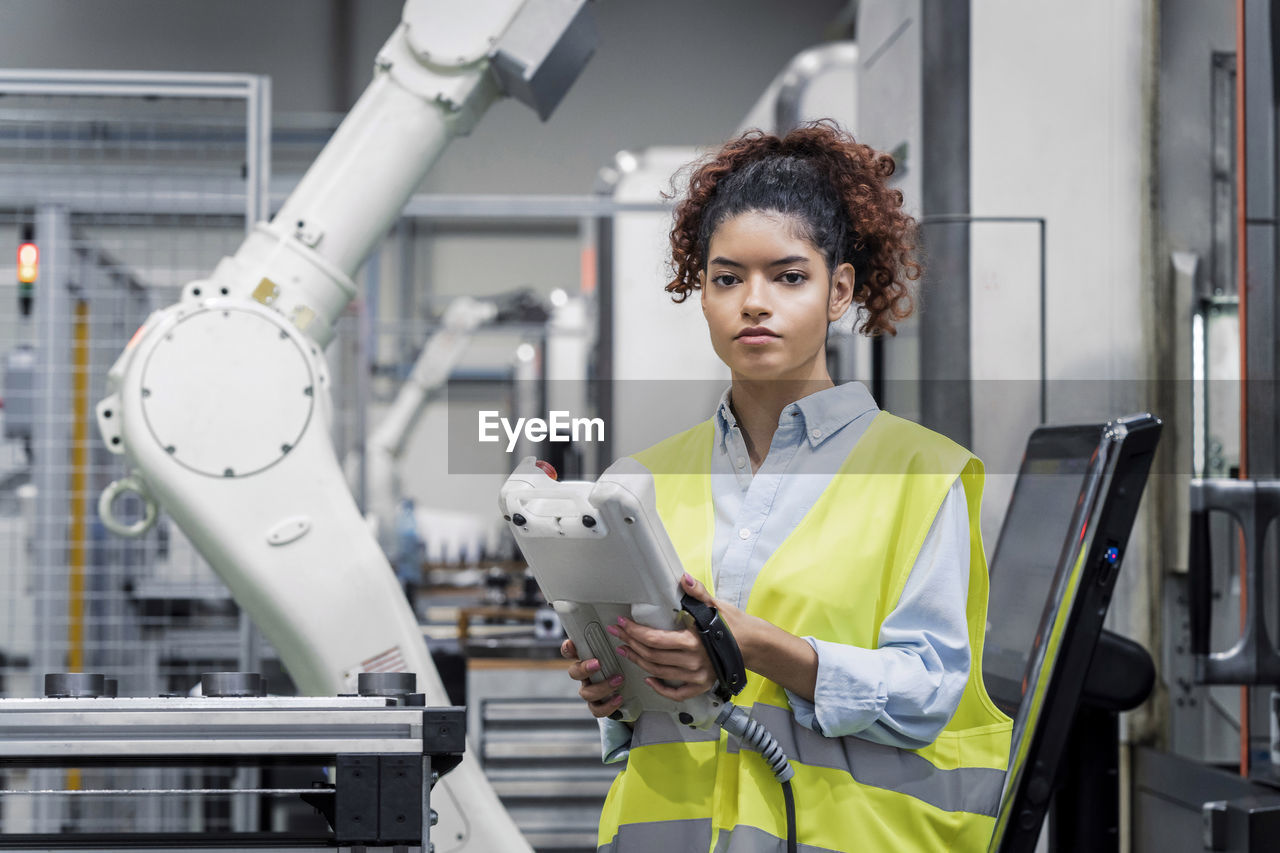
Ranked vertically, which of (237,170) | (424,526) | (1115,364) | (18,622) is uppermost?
(237,170)

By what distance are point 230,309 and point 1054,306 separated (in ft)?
4.67

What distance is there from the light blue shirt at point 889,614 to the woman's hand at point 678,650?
9 centimetres

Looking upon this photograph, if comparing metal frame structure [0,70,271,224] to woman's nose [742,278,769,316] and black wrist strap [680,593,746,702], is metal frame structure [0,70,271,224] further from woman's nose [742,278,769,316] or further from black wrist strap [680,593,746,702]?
black wrist strap [680,593,746,702]

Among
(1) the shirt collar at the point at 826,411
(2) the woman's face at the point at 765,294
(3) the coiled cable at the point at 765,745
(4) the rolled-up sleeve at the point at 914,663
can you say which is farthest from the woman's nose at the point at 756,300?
(3) the coiled cable at the point at 765,745

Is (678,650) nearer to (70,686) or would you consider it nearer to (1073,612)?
(70,686)

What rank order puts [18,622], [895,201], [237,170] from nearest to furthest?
[895,201]
[237,170]
[18,622]

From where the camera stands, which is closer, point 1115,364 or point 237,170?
point 1115,364

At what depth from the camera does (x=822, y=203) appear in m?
1.05

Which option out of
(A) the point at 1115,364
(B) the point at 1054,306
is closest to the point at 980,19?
(B) the point at 1054,306

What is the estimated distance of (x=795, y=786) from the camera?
3.39 feet

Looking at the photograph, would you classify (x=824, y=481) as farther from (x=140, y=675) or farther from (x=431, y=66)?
(x=140, y=675)

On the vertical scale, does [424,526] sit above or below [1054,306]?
below

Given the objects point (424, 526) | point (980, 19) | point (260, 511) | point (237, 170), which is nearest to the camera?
point (260, 511)

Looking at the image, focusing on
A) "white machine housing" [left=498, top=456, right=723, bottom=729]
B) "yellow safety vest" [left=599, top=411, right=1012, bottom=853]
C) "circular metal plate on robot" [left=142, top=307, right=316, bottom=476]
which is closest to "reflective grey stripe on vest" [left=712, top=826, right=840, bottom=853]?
"yellow safety vest" [left=599, top=411, right=1012, bottom=853]
